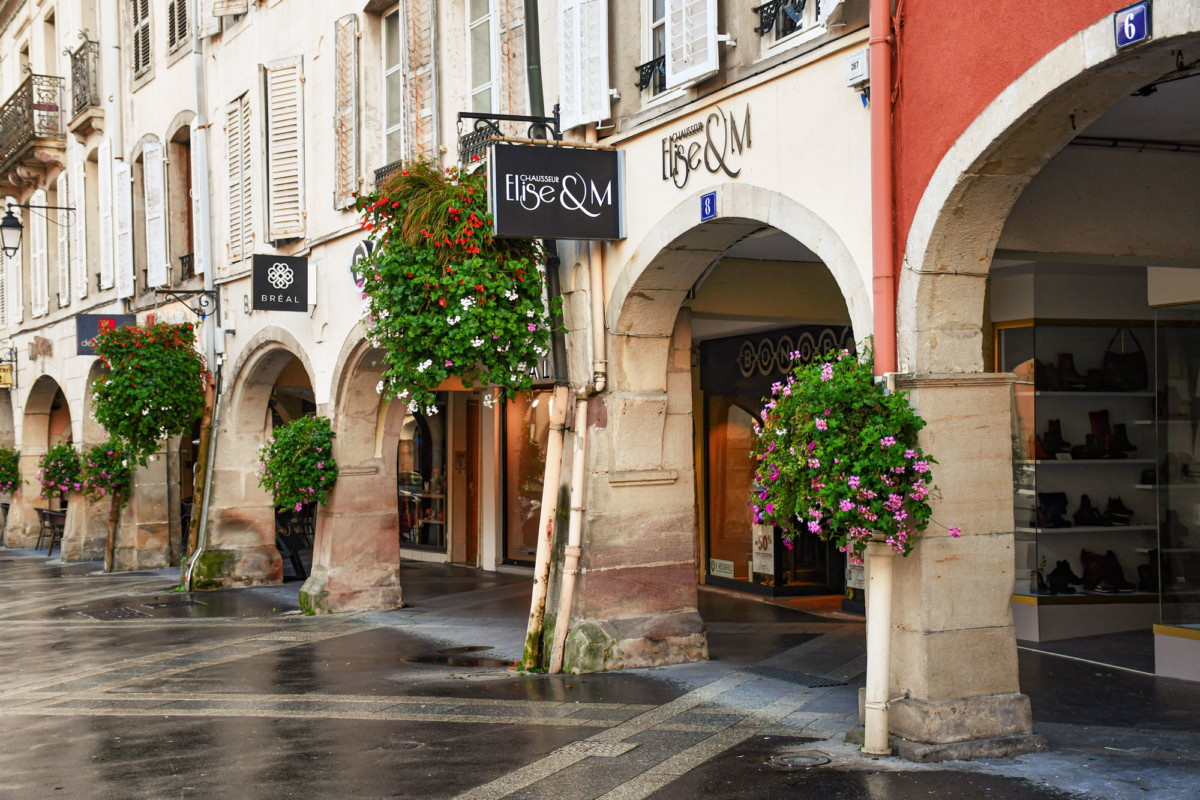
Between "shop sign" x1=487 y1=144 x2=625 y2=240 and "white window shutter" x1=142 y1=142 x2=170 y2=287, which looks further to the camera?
"white window shutter" x1=142 y1=142 x2=170 y2=287

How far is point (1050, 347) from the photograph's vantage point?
9844 millimetres

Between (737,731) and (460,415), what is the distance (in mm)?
10847

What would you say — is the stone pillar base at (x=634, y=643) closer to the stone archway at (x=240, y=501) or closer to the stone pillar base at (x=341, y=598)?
the stone pillar base at (x=341, y=598)

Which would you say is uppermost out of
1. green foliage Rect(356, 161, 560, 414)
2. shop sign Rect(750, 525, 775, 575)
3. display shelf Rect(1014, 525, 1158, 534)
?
green foliage Rect(356, 161, 560, 414)

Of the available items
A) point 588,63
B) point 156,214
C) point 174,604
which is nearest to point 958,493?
point 588,63

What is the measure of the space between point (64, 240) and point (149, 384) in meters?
8.33

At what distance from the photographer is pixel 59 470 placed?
63.8ft

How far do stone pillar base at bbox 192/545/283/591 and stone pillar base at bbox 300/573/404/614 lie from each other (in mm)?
2856

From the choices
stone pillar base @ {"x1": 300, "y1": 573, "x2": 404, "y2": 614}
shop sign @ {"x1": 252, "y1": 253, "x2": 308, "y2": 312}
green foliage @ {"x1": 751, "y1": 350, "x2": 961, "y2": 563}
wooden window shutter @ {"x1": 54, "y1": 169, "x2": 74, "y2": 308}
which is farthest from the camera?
wooden window shutter @ {"x1": 54, "y1": 169, "x2": 74, "y2": 308}

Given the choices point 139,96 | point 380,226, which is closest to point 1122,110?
point 380,226

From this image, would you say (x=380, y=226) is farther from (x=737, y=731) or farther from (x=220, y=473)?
(x=220, y=473)

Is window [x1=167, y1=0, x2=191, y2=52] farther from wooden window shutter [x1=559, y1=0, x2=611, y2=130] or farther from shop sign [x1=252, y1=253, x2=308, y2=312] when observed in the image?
wooden window shutter [x1=559, y1=0, x2=611, y2=130]

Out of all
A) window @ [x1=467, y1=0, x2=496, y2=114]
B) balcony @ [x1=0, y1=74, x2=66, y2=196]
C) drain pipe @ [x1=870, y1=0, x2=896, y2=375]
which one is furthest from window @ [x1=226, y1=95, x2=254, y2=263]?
drain pipe @ [x1=870, y1=0, x2=896, y2=375]

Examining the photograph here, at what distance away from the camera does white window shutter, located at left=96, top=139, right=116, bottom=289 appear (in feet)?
63.2
